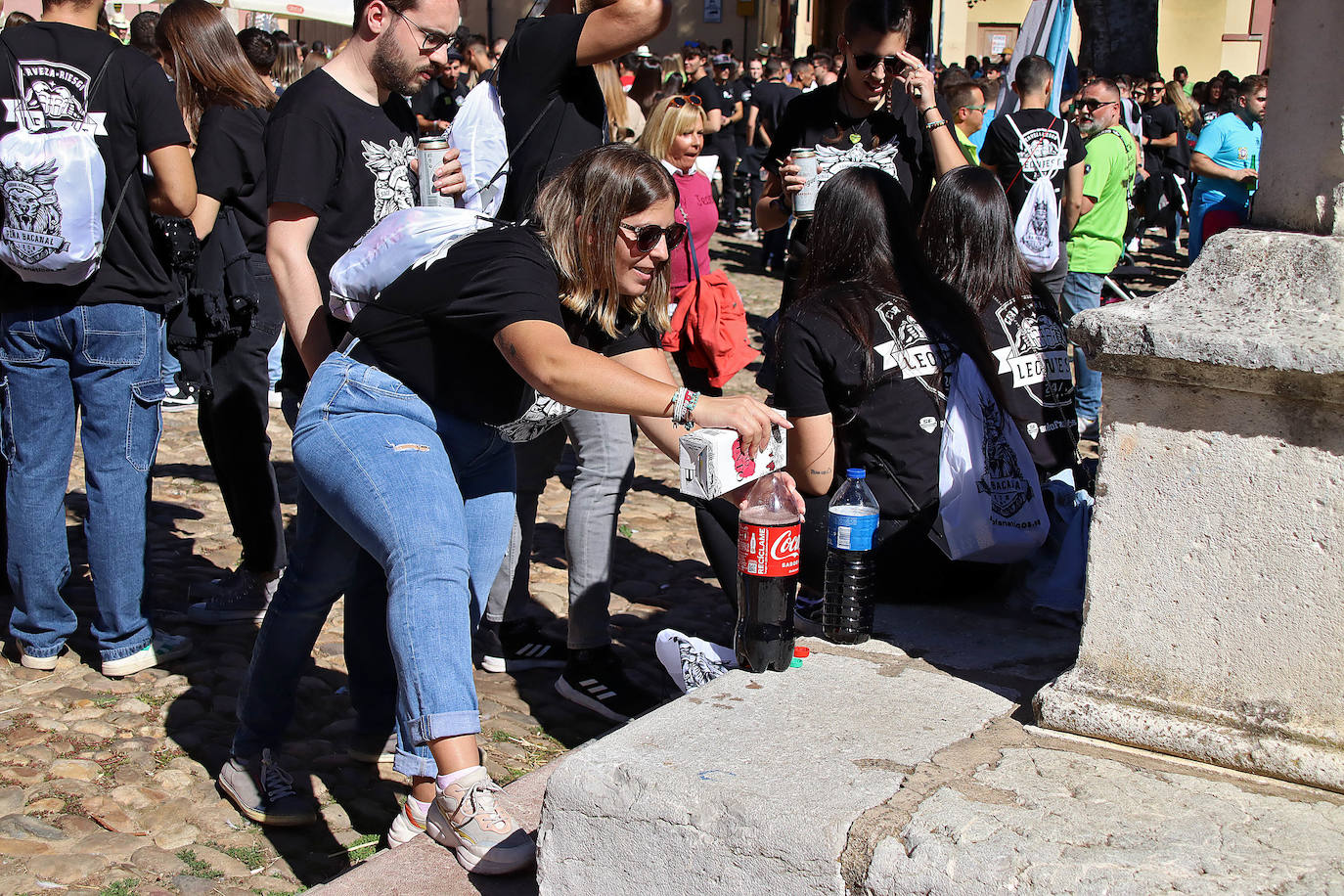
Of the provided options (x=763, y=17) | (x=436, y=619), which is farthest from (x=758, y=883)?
(x=763, y=17)

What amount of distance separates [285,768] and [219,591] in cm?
142

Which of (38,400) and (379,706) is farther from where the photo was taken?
(38,400)

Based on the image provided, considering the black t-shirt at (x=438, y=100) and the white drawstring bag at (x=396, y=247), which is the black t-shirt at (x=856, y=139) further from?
the black t-shirt at (x=438, y=100)

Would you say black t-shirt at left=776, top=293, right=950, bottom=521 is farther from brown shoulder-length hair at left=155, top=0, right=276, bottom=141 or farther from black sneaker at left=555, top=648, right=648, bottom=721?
brown shoulder-length hair at left=155, top=0, right=276, bottom=141

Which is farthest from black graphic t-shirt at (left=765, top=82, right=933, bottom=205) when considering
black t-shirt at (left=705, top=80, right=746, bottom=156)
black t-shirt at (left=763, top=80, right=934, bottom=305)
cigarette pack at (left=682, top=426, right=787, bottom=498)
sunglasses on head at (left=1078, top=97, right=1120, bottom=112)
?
black t-shirt at (left=705, top=80, right=746, bottom=156)

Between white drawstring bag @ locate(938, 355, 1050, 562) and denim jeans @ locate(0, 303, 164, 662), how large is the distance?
2.59 metres

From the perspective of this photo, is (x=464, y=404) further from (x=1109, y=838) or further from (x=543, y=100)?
(x=1109, y=838)

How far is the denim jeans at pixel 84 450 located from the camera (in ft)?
13.1

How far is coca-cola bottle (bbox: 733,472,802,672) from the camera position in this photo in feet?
10.2

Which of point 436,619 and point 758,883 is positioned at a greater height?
point 436,619

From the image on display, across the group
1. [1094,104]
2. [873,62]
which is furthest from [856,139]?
[1094,104]

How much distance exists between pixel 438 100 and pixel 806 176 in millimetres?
7965

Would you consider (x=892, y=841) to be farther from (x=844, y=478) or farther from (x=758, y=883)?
(x=844, y=478)

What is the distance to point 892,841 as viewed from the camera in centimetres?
230
